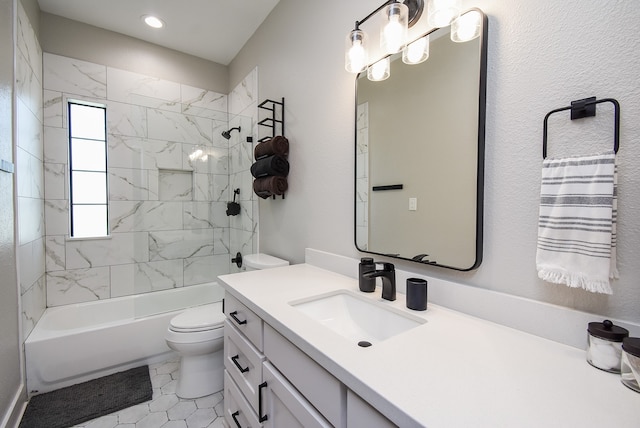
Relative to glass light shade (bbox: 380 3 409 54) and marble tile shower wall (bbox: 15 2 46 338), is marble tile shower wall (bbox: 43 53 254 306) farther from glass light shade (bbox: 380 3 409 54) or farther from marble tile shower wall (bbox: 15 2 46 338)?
glass light shade (bbox: 380 3 409 54)

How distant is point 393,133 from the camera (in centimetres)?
125

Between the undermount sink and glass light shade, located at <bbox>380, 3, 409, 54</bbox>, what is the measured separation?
40.3 inches

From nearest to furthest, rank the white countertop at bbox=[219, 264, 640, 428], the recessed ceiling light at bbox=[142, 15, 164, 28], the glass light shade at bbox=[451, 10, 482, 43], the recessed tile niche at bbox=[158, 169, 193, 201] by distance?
the white countertop at bbox=[219, 264, 640, 428]
the glass light shade at bbox=[451, 10, 482, 43]
the recessed ceiling light at bbox=[142, 15, 164, 28]
the recessed tile niche at bbox=[158, 169, 193, 201]

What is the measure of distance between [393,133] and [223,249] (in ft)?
6.85

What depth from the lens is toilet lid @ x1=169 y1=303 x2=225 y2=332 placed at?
1.74 m

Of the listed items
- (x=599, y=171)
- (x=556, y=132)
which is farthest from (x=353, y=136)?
(x=599, y=171)

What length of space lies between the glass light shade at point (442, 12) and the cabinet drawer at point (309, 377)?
118cm

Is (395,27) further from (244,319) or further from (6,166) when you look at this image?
(6,166)

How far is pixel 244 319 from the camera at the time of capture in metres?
1.17

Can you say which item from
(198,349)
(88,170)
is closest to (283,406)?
(198,349)

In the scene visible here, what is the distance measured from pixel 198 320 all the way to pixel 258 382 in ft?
3.17

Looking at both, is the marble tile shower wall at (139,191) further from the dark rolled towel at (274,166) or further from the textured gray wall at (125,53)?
the dark rolled towel at (274,166)

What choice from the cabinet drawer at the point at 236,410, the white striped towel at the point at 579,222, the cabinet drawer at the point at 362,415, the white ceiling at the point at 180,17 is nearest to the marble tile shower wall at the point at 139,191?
the white ceiling at the point at 180,17

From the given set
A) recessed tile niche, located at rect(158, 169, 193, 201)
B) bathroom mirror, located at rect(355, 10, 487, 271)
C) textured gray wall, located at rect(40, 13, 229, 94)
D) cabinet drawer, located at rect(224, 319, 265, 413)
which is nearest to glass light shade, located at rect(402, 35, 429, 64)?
bathroom mirror, located at rect(355, 10, 487, 271)
